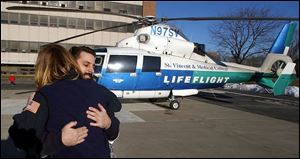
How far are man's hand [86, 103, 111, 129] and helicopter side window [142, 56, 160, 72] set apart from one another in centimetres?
811

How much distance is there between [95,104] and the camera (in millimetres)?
1609

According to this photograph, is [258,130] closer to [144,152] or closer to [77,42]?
[144,152]

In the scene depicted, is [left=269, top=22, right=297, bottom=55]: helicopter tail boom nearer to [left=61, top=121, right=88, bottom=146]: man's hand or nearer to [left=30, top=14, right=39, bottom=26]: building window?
[left=61, top=121, right=88, bottom=146]: man's hand

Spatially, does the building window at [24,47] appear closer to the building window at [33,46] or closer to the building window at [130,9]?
the building window at [33,46]

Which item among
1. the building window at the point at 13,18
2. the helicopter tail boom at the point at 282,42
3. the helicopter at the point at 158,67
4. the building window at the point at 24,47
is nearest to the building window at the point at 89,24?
the building window at the point at 24,47

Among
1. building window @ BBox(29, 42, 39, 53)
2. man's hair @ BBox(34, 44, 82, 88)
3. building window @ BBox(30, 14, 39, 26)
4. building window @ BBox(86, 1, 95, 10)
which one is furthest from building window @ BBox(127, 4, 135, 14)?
man's hair @ BBox(34, 44, 82, 88)

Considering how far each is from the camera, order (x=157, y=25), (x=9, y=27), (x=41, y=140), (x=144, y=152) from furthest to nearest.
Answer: (x=9, y=27) < (x=157, y=25) < (x=144, y=152) < (x=41, y=140)

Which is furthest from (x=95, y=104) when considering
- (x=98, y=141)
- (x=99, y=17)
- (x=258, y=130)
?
(x=99, y=17)

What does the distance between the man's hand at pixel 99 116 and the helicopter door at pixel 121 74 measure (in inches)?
303

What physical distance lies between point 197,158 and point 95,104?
102 inches

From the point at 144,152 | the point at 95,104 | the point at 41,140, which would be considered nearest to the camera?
the point at 41,140

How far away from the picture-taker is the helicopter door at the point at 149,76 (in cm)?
976

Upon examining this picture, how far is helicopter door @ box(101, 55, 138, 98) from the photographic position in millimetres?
9312

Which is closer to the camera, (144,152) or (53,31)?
(144,152)
